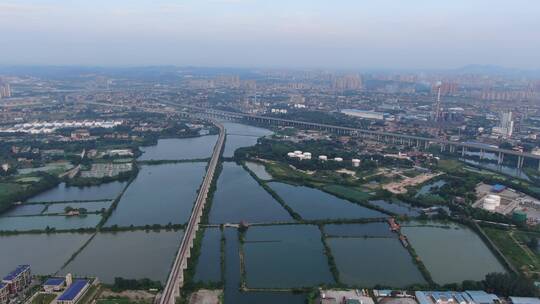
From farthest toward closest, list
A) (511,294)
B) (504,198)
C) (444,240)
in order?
(504,198)
(444,240)
(511,294)

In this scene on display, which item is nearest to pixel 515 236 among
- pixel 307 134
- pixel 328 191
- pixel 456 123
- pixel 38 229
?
pixel 328 191

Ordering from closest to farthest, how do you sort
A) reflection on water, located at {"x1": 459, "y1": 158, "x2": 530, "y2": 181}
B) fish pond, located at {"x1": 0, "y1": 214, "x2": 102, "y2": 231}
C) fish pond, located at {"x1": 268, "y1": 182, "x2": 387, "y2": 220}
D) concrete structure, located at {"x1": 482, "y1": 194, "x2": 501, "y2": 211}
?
1. fish pond, located at {"x1": 0, "y1": 214, "x2": 102, "y2": 231}
2. fish pond, located at {"x1": 268, "y1": 182, "x2": 387, "y2": 220}
3. concrete structure, located at {"x1": 482, "y1": 194, "x2": 501, "y2": 211}
4. reflection on water, located at {"x1": 459, "y1": 158, "x2": 530, "y2": 181}

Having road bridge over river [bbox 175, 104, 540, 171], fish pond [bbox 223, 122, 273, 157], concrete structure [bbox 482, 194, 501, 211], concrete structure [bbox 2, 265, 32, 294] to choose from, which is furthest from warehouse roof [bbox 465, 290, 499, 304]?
fish pond [bbox 223, 122, 273, 157]

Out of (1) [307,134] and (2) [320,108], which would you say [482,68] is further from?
(1) [307,134]

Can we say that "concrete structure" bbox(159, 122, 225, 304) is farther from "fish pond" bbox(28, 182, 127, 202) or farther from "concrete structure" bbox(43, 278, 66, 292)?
"fish pond" bbox(28, 182, 127, 202)

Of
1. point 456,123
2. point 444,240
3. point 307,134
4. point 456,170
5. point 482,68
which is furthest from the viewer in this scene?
point 482,68

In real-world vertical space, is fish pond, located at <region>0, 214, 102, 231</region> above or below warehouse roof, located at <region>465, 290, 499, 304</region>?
below

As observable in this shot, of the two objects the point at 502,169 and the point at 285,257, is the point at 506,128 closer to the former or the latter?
the point at 502,169
